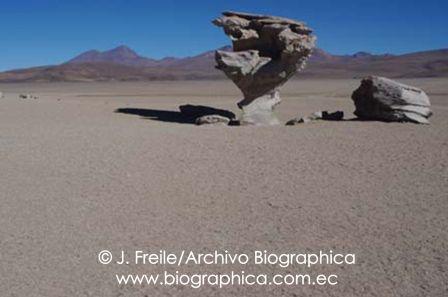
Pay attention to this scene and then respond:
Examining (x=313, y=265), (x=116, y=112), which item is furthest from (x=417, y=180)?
(x=116, y=112)

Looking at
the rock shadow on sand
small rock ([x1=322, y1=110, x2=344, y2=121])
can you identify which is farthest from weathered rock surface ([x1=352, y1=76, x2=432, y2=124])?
the rock shadow on sand

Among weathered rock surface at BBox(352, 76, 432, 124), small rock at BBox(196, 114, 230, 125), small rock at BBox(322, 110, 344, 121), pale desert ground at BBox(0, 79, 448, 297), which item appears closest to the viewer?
pale desert ground at BBox(0, 79, 448, 297)

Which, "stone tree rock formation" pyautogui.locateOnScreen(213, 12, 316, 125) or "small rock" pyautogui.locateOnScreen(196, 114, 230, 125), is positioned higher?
"stone tree rock formation" pyautogui.locateOnScreen(213, 12, 316, 125)

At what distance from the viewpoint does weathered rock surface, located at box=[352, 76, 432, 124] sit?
16122 millimetres

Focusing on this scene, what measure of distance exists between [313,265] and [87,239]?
251cm

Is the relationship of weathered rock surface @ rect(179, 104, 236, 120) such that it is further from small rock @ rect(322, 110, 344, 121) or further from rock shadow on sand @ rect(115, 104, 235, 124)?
small rock @ rect(322, 110, 344, 121)

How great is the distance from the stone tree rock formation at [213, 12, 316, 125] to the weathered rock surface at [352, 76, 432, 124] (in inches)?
84.4

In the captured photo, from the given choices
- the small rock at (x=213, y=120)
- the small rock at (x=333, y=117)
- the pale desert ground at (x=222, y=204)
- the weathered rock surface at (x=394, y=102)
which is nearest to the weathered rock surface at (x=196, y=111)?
the small rock at (x=213, y=120)

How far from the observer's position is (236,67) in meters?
16.4

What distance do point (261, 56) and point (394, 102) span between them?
398 cm

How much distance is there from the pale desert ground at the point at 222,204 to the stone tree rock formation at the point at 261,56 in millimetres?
2934

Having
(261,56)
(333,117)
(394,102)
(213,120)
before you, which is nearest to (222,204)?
(213,120)

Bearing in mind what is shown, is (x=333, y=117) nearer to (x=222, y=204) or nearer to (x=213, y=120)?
(x=213, y=120)

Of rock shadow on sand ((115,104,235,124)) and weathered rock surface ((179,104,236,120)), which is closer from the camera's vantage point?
rock shadow on sand ((115,104,235,124))
